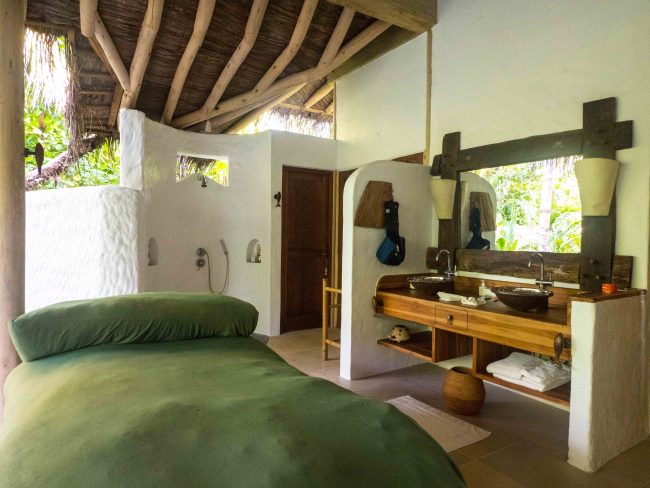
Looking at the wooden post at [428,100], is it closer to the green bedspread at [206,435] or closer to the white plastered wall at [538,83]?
the white plastered wall at [538,83]

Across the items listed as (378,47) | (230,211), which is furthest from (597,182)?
(230,211)

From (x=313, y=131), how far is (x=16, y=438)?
531 centimetres

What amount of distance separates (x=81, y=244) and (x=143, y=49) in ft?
5.88

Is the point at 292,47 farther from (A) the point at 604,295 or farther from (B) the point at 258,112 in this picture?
(A) the point at 604,295

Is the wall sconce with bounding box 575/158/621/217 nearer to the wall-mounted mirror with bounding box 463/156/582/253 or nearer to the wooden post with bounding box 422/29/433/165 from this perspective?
the wall-mounted mirror with bounding box 463/156/582/253

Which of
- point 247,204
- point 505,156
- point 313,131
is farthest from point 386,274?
point 313,131

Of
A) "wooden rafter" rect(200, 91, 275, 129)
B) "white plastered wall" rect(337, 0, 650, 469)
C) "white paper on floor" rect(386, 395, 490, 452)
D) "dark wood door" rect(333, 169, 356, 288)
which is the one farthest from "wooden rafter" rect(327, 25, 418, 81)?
"white paper on floor" rect(386, 395, 490, 452)

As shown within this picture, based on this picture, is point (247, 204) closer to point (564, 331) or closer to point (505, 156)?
point (505, 156)

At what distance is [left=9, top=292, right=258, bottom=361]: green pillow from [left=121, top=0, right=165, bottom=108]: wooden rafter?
8.14 feet

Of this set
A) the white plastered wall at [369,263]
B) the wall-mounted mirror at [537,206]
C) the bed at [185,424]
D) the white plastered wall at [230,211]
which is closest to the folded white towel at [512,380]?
the wall-mounted mirror at [537,206]

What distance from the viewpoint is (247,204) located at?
4695 mm

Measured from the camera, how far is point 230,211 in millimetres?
4668

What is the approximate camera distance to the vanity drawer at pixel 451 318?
8.60ft

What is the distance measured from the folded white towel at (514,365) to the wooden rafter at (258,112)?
3863 mm
